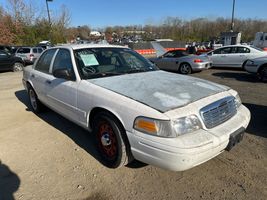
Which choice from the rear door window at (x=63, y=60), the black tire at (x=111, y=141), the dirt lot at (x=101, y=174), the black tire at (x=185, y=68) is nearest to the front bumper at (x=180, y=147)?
the black tire at (x=111, y=141)

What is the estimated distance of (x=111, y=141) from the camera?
10.2 feet

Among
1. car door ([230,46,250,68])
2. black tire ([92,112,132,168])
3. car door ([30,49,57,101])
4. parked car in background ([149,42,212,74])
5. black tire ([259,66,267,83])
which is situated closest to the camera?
black tire ([92,112,132,168])

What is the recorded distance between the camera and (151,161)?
8.44ft

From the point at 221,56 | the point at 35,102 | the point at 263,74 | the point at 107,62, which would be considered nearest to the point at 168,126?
the point at 107,62

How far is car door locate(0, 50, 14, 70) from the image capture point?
1386 centimetres

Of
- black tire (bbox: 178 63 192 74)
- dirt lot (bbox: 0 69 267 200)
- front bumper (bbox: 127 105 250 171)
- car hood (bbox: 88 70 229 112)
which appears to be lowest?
dirt lot (bbox: 0 69 267 200)

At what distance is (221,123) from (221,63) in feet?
36.0

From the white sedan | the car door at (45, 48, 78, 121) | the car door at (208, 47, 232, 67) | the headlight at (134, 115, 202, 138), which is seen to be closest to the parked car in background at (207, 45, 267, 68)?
the car door at (208, 47, 232, 67)

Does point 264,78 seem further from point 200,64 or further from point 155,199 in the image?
point 155,199

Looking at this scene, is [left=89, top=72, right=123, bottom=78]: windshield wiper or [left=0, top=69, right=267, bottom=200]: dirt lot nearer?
[left=0, top=69, right=267, bottom=200]: dirt lot

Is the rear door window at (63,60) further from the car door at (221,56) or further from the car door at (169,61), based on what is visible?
the car door at (221,56)

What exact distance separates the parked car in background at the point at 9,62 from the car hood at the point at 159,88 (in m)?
12.9

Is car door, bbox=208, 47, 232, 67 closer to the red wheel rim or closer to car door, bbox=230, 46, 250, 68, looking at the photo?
car door, bbox=230, 46, 250, 68

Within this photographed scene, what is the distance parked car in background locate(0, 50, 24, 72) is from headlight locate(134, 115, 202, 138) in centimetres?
1397
